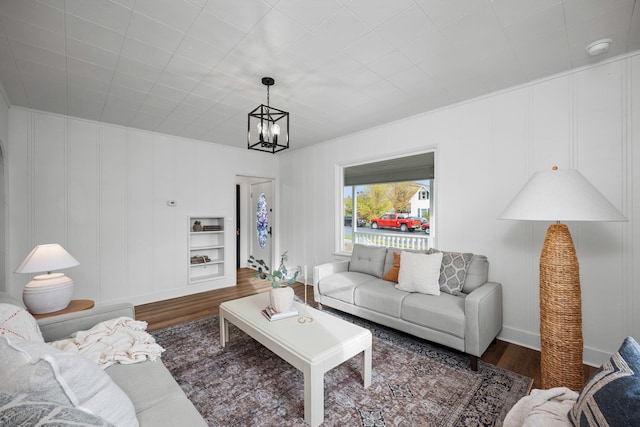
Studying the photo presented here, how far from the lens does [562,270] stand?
170cm

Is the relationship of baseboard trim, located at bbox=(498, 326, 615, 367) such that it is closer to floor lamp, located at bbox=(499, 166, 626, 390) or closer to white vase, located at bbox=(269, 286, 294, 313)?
floor lamp, located at bbox=(499, 166, 626, 390)

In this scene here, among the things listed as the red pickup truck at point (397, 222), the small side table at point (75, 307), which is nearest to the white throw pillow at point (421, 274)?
the red pickup truck at point (397, 222)

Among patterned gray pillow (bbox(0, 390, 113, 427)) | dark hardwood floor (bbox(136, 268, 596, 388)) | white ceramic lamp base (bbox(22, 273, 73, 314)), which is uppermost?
patterned gray pillow (bbox(0, 390, 113, 427))

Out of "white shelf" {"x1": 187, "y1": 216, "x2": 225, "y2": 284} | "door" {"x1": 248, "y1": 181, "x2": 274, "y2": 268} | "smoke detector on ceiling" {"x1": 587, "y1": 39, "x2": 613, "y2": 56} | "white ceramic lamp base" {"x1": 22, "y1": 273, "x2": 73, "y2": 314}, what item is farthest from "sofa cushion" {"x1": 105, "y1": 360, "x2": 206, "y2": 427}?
"door" {"x1": 248, "y1": 181, "x2": 274, "y2": 268}

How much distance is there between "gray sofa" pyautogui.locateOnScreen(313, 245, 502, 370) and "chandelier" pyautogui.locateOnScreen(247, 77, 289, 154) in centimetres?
180

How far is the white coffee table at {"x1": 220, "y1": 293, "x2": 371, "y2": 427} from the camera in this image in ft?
5.39

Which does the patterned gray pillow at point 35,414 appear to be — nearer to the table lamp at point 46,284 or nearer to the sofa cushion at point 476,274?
the table lamp at point 46,284

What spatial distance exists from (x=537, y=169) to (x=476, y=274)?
3.86ft

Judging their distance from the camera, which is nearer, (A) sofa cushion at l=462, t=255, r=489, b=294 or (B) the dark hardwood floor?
(B) the dark hardwood floor

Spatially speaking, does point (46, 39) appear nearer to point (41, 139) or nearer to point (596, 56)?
point (41, 139)

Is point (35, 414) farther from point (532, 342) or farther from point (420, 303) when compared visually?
point (532, 342)

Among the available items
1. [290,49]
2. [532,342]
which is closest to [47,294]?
[290,49]

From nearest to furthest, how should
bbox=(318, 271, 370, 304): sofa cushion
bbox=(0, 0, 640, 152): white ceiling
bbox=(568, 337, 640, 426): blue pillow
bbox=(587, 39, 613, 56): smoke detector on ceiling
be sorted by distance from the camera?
bbox=(568, 337, 640, 426): blue pillow, bbox=(0, 0, 640, 152): white ceiling, bbox=(587, 39, 613, 56): smoke detector on ceiling, bbox=(318, 271, 370, 304): sofa cushion

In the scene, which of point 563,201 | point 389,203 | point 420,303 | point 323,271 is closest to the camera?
point 563,201
